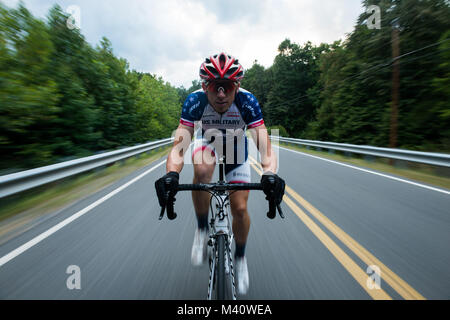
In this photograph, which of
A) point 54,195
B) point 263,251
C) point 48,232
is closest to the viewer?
point 263,251

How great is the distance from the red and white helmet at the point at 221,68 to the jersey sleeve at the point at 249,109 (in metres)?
0.30

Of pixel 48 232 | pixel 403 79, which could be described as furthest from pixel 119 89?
pixel 403 79

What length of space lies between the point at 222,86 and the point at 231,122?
428mm

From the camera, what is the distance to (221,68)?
2238 mm

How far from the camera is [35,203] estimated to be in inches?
196

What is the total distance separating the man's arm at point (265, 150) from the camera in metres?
2.37

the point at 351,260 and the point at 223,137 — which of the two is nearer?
the point at 223,137

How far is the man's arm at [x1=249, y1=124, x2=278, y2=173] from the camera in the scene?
237 centimetres

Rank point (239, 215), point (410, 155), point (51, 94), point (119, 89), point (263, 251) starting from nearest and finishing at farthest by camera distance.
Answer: point (239, 215) → point (263, 251) → point (51, 94) → point (410, 155) → point (119, 89)

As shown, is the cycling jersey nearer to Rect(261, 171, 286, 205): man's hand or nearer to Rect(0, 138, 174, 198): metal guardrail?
Rect(261, 171, 286, 205): man's hand

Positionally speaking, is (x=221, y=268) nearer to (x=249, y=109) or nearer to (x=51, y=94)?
(x=249, y=109)

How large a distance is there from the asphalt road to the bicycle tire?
641 mm
